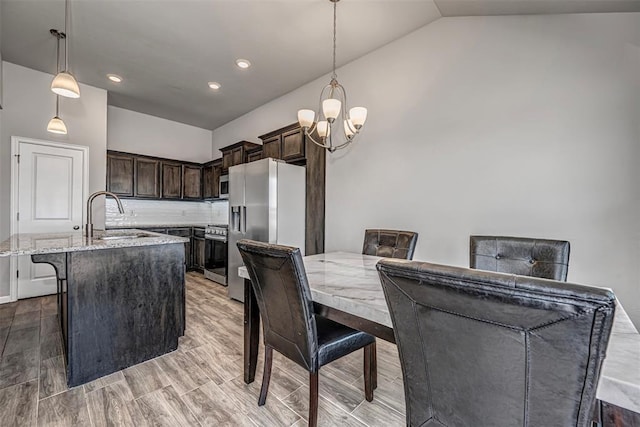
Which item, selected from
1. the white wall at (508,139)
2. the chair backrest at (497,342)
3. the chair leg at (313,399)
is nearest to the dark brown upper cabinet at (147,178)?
the white wall at (508,139)

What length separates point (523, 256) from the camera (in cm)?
170

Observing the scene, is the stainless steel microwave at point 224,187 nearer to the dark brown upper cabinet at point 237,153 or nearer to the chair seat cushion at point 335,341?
the dark brown upper cabinet at point 237,153

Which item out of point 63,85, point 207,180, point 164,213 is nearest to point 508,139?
point 63,85

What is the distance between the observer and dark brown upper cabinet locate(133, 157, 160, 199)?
5000mm

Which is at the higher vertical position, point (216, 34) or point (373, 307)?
point (216, 34)

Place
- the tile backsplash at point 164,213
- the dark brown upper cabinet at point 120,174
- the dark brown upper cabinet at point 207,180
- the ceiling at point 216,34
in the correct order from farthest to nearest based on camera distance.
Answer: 1. the dark brown upper cabinet at point 207,180
2. the tile backsplash at point 164,213
3. the dark brown upper cabinet at point 120,174
4. the ceiling at point 216,34

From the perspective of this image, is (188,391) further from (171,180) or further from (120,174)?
(171,180)

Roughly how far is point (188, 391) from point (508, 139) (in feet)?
9.96

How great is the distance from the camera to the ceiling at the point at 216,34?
8.17ft

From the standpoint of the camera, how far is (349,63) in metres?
3.49

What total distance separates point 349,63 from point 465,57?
56.5 inches

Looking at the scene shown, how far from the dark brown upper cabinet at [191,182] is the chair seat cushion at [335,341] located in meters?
4.93

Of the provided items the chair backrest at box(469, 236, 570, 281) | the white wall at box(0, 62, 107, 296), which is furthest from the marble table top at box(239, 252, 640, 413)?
the white wall at box(0, 62, 107, 296)

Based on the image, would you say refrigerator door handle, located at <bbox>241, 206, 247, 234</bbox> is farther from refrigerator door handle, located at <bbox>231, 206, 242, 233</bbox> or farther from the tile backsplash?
the tile backsplash
